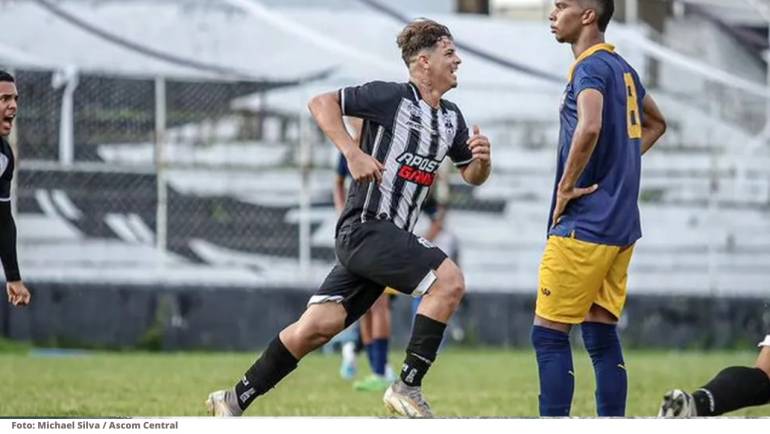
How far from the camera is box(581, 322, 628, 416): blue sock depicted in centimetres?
766

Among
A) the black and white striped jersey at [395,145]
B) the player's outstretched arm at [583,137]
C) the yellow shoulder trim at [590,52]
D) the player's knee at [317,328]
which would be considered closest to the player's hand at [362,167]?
the black and white striped jersey at [395,145]

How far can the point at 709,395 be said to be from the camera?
23.1 feet

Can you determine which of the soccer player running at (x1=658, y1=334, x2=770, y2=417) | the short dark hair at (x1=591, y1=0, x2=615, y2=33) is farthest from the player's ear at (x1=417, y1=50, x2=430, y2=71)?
the soccer player running at (x1=658, y1=334, x2=770, y2=417)

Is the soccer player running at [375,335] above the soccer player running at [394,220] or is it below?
below

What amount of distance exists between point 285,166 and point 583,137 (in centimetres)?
1261

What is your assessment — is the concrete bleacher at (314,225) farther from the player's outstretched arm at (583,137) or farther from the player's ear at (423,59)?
the player's outstretched arm at (583,137)

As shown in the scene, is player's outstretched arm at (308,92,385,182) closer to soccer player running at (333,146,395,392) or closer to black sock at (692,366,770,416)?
black sock at (692,366,770,416)

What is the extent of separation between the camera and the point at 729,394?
705 centimetres

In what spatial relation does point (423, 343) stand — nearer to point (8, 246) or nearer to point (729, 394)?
point (729, 394)

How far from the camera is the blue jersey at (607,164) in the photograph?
7340 millimetres

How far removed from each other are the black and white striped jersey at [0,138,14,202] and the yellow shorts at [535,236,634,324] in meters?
2.82

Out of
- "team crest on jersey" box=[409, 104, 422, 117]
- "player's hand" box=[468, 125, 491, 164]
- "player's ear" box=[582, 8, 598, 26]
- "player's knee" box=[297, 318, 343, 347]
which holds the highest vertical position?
"player's ear" box=[582, 8, 598, 26]

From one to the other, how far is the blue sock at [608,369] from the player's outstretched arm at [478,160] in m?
0.87

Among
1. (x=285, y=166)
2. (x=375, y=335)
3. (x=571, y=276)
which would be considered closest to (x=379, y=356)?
(x=375, y=335)
